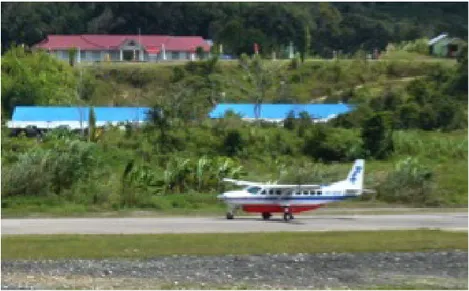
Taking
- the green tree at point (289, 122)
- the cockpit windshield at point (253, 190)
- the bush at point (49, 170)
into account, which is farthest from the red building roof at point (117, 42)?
the cockpit windshield at point (253, 190)

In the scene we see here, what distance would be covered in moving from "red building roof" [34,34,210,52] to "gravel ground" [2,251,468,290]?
73.8 meters

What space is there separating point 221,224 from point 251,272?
11.5 meters

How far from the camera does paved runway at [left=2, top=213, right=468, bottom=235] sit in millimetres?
30297

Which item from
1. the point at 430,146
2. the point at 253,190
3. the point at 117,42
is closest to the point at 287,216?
the point at 253,190

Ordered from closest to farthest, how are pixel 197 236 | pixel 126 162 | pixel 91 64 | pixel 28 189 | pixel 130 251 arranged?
pixel 130 251
pixel 197 236
pixel 28 189
pixel 126 162
pixel 91 64

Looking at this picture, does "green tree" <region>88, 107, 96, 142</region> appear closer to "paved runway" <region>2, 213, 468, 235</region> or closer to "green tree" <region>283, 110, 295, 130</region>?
"green tree" <region>283, 110, 295, 130</region>

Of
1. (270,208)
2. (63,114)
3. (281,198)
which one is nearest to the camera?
(281,198)

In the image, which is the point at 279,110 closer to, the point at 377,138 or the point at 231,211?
the point at 377,138

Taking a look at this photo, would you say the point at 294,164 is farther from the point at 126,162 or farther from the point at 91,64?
the point at 91,64

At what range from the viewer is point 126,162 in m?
45.3

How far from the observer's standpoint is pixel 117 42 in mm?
100125

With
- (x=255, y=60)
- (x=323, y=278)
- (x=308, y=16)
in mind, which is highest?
(x=308, y=16)

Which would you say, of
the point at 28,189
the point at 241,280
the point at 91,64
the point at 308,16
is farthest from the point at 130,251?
the point at 308,16

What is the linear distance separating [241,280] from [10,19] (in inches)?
3168
